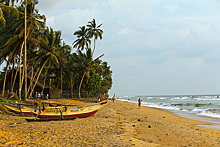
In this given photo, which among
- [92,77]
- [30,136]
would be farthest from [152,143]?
[92,77]

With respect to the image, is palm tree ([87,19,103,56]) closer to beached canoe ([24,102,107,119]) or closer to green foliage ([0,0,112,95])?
green foliage ([0,0,112,95])

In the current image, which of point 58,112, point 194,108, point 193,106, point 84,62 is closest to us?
point 58,112

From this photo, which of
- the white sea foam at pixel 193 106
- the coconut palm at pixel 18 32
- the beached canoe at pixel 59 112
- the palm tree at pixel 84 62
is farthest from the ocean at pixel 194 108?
the coconut palm at pixel 18 32

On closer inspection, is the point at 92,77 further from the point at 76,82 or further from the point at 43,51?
the point at 43,51

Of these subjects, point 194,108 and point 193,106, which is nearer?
point 194,108

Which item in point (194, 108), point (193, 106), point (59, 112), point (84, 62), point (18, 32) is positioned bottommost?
point (193, 106)

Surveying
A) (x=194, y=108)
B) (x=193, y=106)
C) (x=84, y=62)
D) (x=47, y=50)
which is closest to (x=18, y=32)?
(x=47, y=50)

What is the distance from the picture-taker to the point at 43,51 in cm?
2673

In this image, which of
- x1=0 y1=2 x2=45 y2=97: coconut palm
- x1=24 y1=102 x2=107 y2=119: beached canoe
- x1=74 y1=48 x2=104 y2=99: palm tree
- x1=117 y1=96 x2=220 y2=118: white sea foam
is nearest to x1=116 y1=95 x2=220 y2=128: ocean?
x1=117 y1=96 x2=220 y2=118: white sea foam

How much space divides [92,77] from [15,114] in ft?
85.4

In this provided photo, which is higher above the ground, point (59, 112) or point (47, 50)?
point (47, 50)

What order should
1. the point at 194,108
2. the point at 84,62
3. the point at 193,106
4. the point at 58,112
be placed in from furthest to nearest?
the point at 193,106 < the point at 84,62 < the point at 194,108 < the point at 58,112

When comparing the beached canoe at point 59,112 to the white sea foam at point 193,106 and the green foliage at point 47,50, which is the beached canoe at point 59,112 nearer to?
the green foliage at point 47,50

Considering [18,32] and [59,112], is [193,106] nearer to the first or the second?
[59,112]
